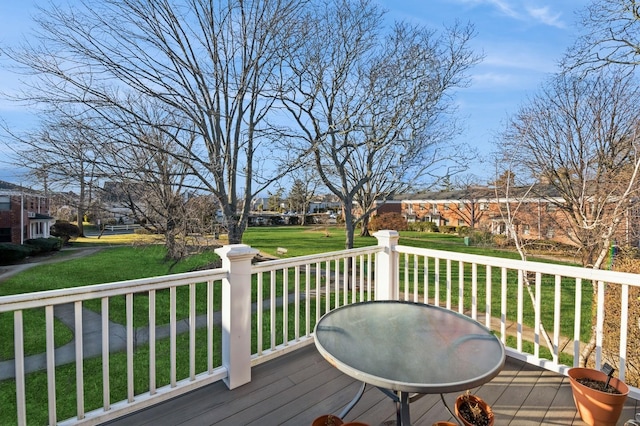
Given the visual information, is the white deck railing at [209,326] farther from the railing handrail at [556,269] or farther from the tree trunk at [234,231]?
the tree trunk at [234,231]

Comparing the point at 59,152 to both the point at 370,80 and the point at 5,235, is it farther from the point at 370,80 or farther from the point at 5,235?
the point at 5,235

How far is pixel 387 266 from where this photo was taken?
3.59 metres

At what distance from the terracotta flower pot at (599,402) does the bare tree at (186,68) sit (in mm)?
5812

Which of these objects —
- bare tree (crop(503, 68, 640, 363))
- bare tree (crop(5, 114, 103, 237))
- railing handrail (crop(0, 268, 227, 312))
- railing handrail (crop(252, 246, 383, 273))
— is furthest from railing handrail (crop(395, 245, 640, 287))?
bare tree (crop(5, 114, 103, 237))

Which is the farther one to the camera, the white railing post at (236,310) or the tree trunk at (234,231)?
the tree trunk at (234,231)

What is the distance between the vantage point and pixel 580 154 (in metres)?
7.19

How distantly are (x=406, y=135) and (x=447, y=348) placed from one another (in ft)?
24.0

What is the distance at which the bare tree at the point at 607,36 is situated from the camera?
5.35 m

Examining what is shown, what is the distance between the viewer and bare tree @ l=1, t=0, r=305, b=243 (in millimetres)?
4996

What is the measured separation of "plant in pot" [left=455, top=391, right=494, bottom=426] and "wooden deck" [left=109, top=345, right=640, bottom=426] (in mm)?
330

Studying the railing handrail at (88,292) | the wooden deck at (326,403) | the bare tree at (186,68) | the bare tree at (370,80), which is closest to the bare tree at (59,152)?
the bare tree at (186,68)

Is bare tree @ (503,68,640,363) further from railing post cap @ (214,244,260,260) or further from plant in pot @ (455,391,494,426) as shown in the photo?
railing post cap @ (214,244,260,260)

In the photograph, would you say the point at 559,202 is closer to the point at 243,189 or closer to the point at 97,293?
the point at 243,189

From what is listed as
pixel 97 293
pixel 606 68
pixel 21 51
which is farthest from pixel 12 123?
pixel 606 68
